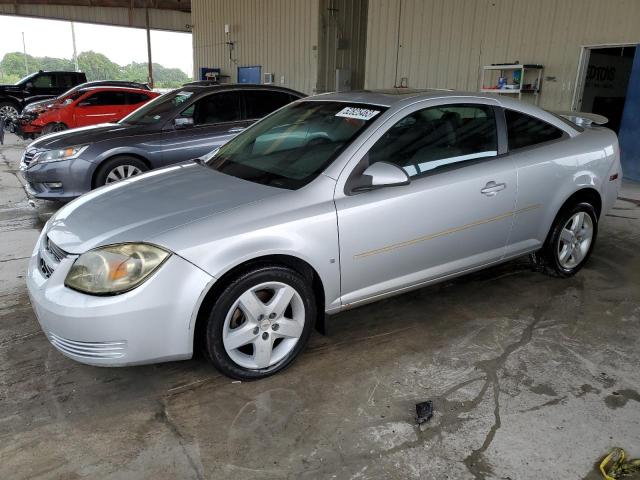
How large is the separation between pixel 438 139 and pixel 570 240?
1.57 m

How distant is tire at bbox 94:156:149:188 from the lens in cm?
590

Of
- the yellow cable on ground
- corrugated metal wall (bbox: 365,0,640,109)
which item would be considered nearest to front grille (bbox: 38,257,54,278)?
the yellow cable on ground

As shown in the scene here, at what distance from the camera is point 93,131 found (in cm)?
620

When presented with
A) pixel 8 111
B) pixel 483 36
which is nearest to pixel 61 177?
pixel 483 36

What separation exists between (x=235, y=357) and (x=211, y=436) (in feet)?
1.38

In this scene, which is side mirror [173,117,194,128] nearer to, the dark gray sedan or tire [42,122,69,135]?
the dark gray sedan

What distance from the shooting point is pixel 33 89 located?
56.2ft

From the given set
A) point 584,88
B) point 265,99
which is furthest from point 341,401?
point 584,88

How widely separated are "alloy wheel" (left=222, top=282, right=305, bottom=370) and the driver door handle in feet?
4.70

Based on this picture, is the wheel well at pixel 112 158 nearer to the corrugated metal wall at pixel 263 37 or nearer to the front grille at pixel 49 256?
the front grille at pixel 49 256

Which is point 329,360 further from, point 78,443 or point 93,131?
point 93,131

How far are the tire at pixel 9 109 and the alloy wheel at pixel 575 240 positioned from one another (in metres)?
16.4

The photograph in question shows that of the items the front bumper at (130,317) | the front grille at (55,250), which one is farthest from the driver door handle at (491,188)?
the front grille at (55,250)

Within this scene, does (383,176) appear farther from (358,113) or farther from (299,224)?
(358,113)
